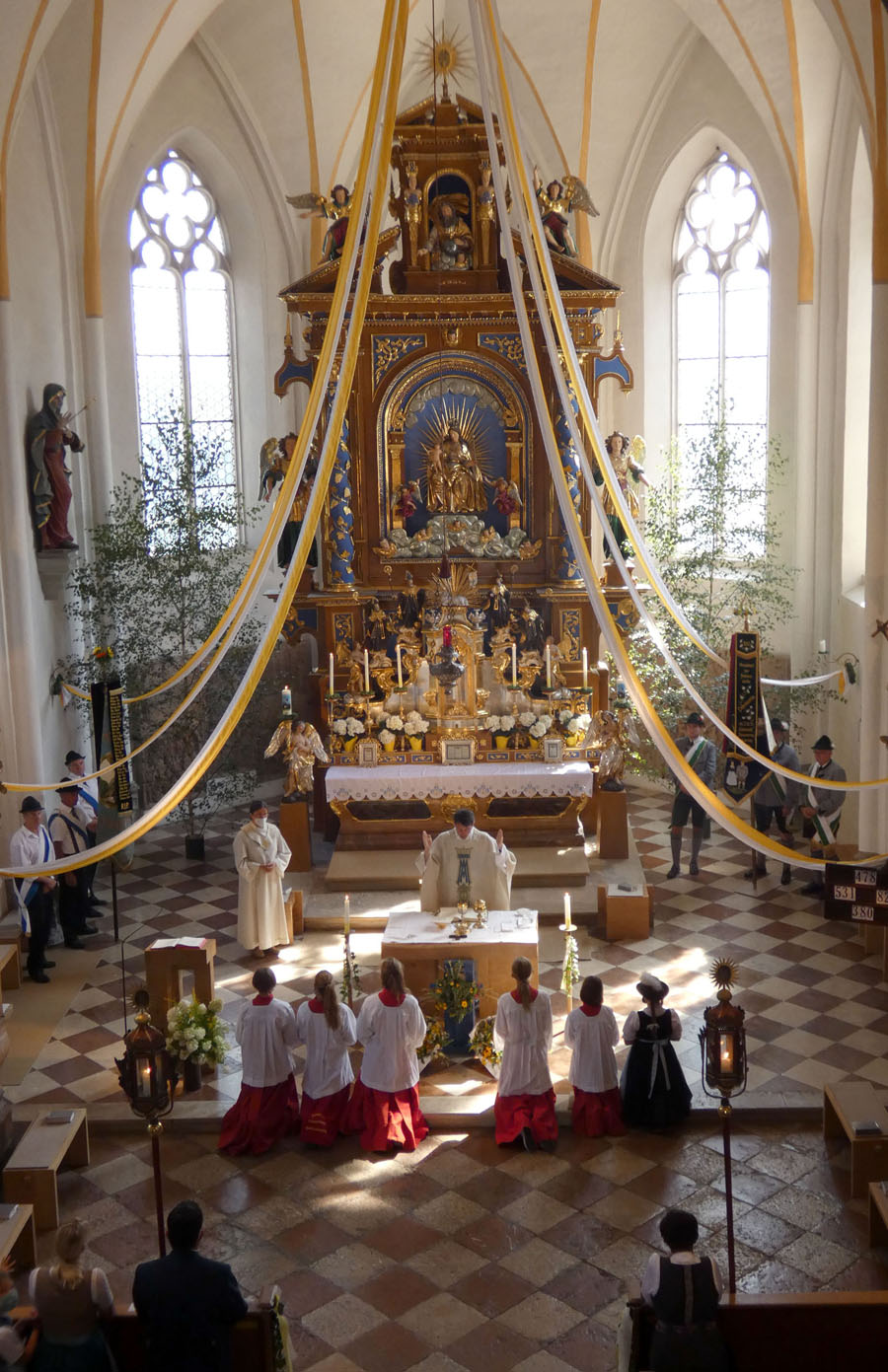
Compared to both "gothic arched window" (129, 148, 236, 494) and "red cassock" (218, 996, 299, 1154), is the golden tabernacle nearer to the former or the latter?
"gothic arched window" (129, 148, 236, 494)

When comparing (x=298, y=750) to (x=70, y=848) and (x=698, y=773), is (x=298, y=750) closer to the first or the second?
(x=70, y=848)

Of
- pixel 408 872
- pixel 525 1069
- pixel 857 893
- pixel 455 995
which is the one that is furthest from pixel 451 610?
pixel 857 893

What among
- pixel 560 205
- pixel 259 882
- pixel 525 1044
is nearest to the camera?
pixel 525 1044

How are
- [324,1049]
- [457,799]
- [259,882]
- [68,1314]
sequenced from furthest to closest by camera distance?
[457,799] → [259,882] → [324,1049] → [68,1314]

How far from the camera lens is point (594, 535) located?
56.1 feet

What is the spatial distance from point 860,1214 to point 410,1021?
122 inches

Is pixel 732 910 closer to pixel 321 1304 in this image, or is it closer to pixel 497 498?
pixel 497 498

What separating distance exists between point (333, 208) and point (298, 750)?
5799 mm

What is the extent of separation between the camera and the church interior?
9.84 meters

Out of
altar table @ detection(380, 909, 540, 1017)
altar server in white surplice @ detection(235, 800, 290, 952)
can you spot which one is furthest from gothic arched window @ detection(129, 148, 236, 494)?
altar table @ detection(380, 909, 540, 1017)

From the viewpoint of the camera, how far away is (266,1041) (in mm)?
10312

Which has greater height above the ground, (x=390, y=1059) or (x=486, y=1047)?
(x=390, y=1059)

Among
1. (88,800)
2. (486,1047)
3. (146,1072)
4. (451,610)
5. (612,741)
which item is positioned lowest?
(486,1047)

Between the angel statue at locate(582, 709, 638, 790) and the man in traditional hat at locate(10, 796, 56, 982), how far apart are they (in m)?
5.66
